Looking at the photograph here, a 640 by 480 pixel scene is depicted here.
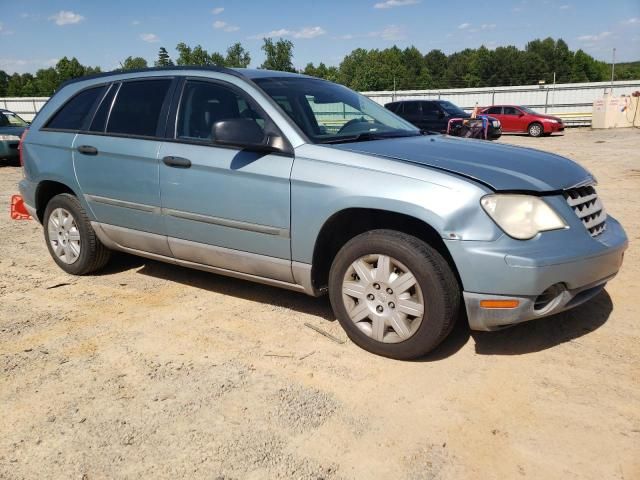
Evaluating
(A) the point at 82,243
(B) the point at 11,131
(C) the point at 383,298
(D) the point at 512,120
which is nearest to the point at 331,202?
(C) the point at 383,298

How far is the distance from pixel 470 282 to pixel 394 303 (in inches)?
18.5

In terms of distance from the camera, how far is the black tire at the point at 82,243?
4805mm

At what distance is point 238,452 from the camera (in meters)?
2.51

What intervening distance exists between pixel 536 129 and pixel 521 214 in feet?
79.9

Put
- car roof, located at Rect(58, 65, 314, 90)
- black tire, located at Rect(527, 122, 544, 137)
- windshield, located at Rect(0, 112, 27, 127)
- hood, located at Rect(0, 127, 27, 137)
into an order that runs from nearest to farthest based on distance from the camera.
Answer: car roof, located at Rect(58, 65, 314, 90) → hood, located at Rect(0, 127, 27, 137) → windshield, located at Rect(0, 112, 27, 127) → black tire, located at Rect(527, 122, 544, 137)

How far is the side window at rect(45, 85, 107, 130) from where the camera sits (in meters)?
4.75

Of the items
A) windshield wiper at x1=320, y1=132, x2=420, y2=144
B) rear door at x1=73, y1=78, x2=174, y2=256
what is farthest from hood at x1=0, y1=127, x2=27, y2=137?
windshield wiper at x1=320, y1=132, x2=420, y2=144

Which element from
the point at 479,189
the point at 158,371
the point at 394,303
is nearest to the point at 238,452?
the point at 158,371

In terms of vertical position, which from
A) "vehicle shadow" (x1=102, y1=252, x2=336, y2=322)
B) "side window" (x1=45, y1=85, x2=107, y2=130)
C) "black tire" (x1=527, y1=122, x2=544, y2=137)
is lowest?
"black tire" (x1=527, y1=122, x2=544, y2=137)

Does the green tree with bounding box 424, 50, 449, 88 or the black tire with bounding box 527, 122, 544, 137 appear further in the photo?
the green tree with bounding box 424, 50, 449, 88

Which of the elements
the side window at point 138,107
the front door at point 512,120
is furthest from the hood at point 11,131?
the front door at point 512,120

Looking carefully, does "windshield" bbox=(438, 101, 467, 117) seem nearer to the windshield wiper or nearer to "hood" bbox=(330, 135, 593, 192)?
the windshield wiper

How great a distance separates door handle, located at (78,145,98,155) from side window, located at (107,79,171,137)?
19cm

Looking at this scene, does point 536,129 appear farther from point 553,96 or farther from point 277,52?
point 277,52
